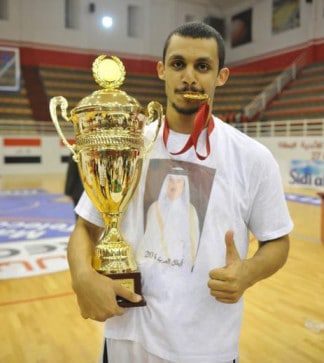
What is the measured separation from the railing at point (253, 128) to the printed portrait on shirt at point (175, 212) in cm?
1023

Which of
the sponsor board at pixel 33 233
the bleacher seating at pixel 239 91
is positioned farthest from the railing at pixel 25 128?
the bleacher seating at pixel 239 91

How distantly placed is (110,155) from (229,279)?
431mm

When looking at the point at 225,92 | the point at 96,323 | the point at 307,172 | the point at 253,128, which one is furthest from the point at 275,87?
the point at 96,323

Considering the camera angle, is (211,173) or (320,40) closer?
(211,173)

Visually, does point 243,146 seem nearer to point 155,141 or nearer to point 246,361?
point 155,141

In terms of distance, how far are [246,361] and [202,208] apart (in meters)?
1.50

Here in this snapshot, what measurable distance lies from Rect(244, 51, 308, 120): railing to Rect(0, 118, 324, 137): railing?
3.80 ft

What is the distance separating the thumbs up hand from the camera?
893mm

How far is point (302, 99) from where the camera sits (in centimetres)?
1355

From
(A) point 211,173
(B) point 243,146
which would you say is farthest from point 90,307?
(B) point 243,146

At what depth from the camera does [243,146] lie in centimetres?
104

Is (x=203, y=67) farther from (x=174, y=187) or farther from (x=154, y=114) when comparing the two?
(x=174, y=187)

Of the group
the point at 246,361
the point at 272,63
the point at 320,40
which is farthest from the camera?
the point at 272,63

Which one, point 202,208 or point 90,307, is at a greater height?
point 202,208
